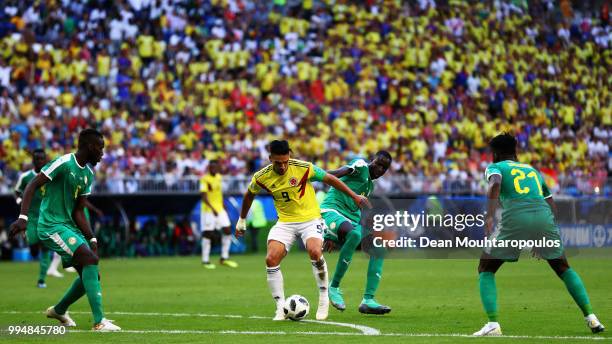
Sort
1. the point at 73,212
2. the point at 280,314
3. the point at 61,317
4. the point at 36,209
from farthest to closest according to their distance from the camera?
the point at 36,209 → the point at 280,314 → the point at 61,317 → the point at 73,212

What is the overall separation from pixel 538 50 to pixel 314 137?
1170cm

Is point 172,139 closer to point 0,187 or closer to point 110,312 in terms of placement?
point 0,187

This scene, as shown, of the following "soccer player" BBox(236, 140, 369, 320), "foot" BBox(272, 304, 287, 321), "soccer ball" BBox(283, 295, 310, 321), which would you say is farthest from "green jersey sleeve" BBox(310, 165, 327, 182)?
"foot" BBox(272, 304, 287, 321)

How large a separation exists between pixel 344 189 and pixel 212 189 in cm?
1450

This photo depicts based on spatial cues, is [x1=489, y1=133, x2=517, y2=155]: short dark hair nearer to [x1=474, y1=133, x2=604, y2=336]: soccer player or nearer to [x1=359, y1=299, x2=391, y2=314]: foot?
[x1=474, y1=133, x2=604, y2=336]: soccer player

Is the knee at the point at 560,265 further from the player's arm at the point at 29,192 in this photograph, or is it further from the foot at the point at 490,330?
the player's arm at the point at 29,192

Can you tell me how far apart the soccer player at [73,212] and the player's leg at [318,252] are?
2600 mm

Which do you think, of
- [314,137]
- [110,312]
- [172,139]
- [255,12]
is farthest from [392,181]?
[110,312]

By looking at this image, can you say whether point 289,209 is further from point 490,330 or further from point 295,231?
point 490,330

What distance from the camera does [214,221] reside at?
2789 cm

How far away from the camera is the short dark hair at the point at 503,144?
1163cm

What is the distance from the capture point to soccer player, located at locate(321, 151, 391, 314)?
14.6 metres

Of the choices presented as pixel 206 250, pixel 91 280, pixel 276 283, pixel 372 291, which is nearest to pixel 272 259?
pixel 276 283

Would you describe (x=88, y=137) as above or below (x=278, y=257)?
above
